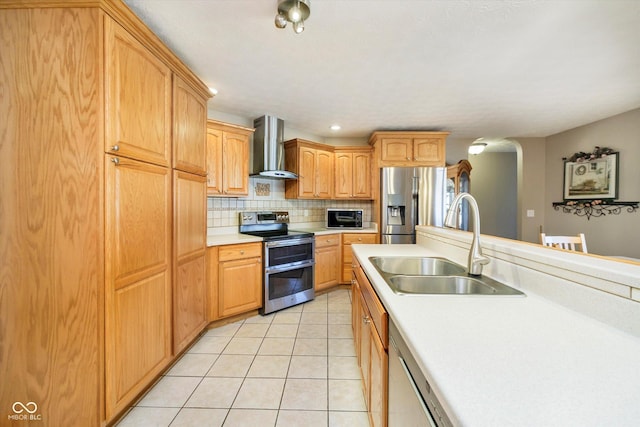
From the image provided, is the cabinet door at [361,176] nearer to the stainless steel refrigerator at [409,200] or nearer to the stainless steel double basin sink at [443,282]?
the stainless steel refrigerator at [409,200]

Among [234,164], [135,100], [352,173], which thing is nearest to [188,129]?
[135,100]

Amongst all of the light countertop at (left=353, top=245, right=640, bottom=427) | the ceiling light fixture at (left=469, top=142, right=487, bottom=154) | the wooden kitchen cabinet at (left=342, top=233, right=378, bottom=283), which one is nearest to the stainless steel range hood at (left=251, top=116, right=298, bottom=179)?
the wooden kitchen cabinet at (left=342, top=233, right=378, bottom=283)

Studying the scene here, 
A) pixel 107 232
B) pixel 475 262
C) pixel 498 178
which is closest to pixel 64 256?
pixel 107 232

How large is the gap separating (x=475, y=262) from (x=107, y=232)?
6.18ft

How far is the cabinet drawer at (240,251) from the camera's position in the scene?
257 cm

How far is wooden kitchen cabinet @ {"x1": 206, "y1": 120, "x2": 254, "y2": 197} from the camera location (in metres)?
2.74

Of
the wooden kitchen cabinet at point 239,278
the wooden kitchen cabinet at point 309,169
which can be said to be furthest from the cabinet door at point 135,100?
the wooden kitchen cabinet at point 309,169

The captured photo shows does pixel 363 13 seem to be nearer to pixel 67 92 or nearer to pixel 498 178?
pixel 67 92

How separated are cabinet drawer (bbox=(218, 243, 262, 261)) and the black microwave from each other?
146cm

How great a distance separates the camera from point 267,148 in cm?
324

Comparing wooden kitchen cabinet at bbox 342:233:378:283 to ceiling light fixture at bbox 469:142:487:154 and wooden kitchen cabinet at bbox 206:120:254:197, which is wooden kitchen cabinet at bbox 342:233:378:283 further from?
ceiling light fixture at bbox 469:142:487:154

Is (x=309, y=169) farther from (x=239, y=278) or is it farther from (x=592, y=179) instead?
(x=592, y=179)

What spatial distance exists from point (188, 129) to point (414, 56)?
1844 millimetres

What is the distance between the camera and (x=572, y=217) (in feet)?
12.3
